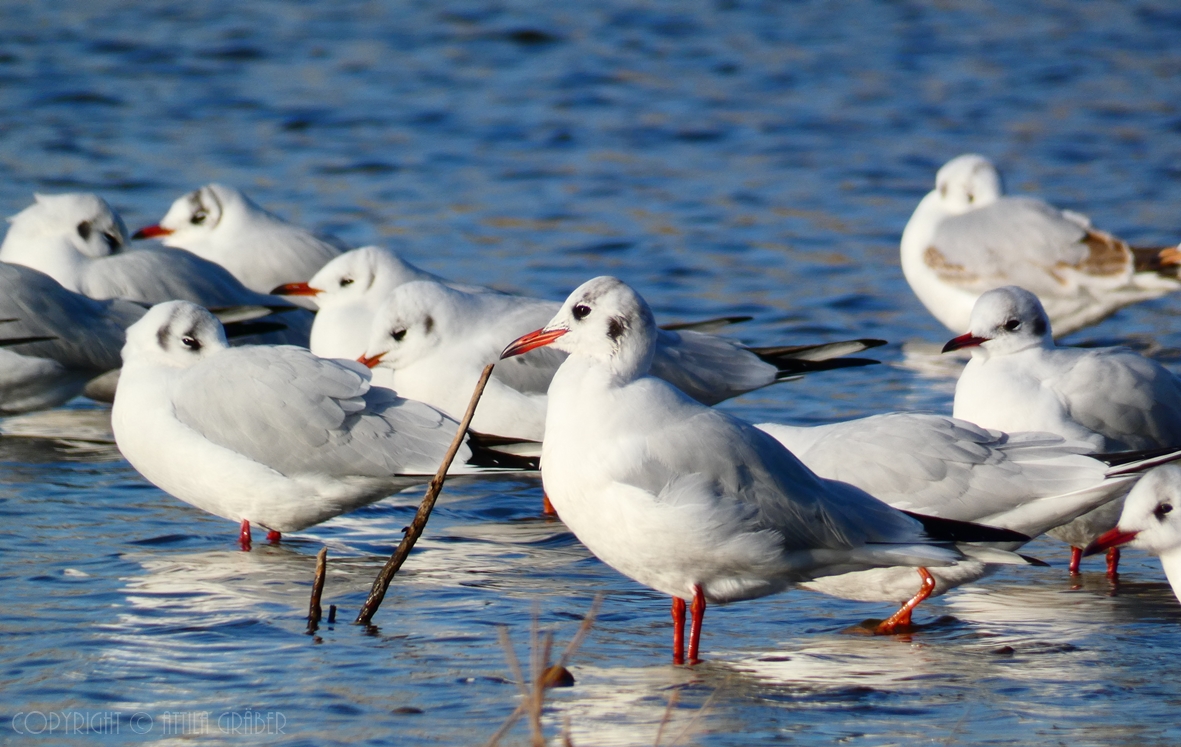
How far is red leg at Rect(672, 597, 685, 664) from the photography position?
5.25 metres

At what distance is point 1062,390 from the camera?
6.62 metres

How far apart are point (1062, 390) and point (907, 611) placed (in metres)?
1.42

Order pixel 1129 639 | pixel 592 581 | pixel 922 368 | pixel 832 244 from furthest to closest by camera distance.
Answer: pixel 832 244 → pixel 922 368 → pixel 592 581 → pixel 1129 639

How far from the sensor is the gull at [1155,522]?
5.48 metres

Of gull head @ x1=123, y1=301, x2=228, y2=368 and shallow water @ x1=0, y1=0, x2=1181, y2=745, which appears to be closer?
shallow water @ x1=0, y1=0, x2=1181, y2=745

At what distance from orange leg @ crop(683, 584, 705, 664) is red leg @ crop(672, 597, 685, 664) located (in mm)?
28

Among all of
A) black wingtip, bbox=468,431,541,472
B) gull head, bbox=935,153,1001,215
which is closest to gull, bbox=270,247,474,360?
black wingtip, bbox=468,431,541,472

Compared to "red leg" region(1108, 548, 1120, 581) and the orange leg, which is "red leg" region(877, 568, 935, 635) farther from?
"red leg" region(1108, 548, 1120, 581)

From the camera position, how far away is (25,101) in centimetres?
1655

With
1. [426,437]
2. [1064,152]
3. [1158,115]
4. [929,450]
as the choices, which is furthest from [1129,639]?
[1158,115]

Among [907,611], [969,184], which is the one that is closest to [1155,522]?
[907,611]

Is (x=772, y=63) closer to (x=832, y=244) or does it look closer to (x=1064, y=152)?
(x=1064, y=152)

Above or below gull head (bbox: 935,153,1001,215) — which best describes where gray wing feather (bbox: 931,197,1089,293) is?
below

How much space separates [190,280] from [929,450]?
4.75 meters
